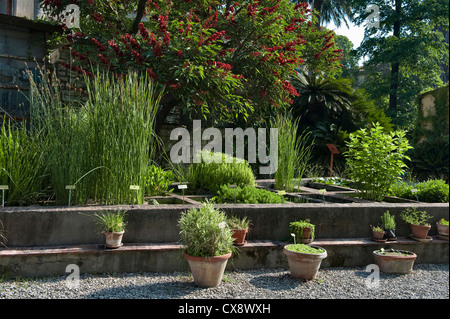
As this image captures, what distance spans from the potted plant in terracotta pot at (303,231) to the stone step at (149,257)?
0.35 ft

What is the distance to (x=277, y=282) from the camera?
3566 millimetres

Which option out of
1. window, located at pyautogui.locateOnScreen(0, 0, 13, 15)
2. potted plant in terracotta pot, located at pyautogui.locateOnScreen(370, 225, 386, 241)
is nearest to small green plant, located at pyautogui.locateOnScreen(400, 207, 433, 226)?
potted plant in terracotta pot, located at pyautogui.locateOnScreen(370, 225, 386, 241)

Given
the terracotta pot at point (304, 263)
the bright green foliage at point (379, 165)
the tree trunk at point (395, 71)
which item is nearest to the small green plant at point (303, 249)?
the terracotta pot at point (304, 263)

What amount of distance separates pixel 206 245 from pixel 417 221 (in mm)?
2522

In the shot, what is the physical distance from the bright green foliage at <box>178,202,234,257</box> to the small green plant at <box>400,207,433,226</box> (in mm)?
2261

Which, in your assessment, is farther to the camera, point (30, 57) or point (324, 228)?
point (30, 57)

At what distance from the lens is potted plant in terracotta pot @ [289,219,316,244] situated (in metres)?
3.98

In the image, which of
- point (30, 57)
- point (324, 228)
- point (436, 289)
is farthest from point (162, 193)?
point (30, 57)

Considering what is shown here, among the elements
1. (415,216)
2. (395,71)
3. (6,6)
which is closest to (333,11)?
(395,71)

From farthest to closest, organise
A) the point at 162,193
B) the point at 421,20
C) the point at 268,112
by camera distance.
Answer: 1. the point at 421,20
2. the point at 268,112
3. the point at 162,193

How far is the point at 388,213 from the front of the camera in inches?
172

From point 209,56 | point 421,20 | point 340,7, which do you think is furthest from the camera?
point 340,7

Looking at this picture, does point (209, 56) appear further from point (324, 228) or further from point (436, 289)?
point (436, 289)

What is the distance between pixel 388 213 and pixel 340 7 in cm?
1765
